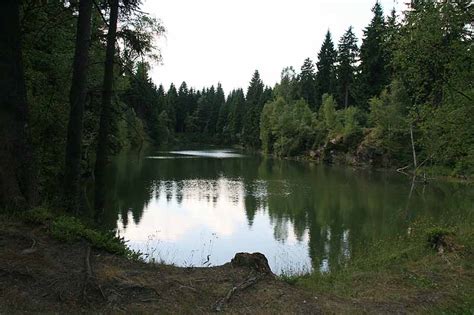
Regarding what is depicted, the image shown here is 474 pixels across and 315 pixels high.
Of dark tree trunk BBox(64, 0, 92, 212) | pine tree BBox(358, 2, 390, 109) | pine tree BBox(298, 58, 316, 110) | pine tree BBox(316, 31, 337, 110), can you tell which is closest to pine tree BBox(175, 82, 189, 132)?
pine tree BBox(298, 58, 316, 110)

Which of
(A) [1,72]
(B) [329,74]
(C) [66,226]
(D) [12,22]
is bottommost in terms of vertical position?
(C) [66,226]

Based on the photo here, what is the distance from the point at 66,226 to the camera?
630 cm

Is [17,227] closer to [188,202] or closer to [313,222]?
[313,222]

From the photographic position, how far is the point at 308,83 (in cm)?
8719

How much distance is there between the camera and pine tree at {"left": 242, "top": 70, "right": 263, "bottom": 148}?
100375mm

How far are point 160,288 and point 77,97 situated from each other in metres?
4.88

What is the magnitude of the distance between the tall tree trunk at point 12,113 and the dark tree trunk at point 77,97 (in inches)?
82.0

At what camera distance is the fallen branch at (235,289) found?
17.5 ft

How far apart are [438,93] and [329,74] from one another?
2607 inches

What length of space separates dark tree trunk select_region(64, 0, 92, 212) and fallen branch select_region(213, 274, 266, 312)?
4.70 meters

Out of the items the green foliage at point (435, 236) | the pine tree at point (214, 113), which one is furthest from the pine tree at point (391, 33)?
the pine tree at point (214, 113)

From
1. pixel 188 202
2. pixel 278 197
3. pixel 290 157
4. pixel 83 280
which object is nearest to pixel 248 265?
pixel 83 280

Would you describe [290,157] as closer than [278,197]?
No

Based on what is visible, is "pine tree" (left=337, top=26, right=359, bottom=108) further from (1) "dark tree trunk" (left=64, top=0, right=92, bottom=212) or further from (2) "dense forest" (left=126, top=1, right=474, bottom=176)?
(1) "dark tree trunk" (left=64, top=0, right=92, bottom=212)
